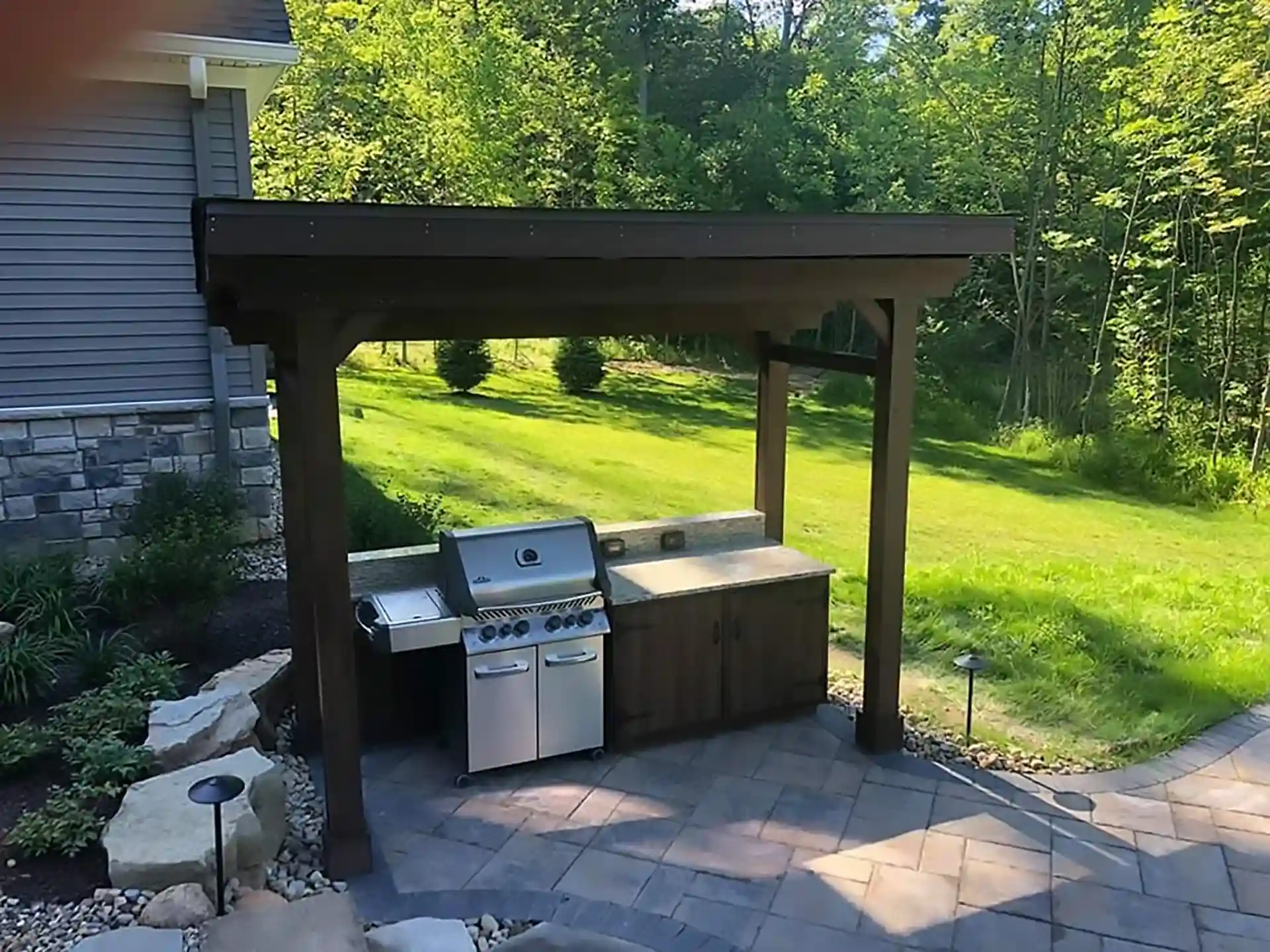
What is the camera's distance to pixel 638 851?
3.63 meters

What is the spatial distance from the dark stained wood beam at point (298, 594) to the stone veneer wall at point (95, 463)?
247cm

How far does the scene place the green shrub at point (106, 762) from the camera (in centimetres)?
354

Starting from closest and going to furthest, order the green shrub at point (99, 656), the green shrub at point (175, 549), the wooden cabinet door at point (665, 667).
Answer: the wooden cabinet door at point (665, 667)
the green shrub at point (99, 656)
the green shrub at point (175, 549)

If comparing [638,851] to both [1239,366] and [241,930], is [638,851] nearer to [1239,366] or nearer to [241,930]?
[241,930]

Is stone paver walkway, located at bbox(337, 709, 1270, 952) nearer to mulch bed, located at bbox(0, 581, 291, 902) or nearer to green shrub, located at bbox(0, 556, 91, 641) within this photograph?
mulch bed, located at bbox(0, 581, 291, 902)

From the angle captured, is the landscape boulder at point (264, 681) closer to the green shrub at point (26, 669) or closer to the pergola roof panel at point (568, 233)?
the green shrub at point (26, 669)

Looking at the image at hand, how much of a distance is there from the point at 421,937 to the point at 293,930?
39 centimetres

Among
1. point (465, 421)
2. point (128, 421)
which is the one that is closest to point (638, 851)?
point (128, 421)

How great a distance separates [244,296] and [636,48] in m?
15.9

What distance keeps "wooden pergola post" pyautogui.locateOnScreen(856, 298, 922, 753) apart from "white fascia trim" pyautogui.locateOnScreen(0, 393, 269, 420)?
159 inches

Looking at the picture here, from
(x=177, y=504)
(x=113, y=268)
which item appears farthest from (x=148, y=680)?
(x=113, y=268)

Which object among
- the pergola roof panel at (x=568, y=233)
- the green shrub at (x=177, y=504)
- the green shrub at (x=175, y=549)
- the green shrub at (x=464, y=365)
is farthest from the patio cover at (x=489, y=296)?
the green shrub at (x=464, y=365)

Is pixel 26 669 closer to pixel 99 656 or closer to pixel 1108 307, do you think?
pixel 99 656

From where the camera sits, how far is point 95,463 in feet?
20.4
